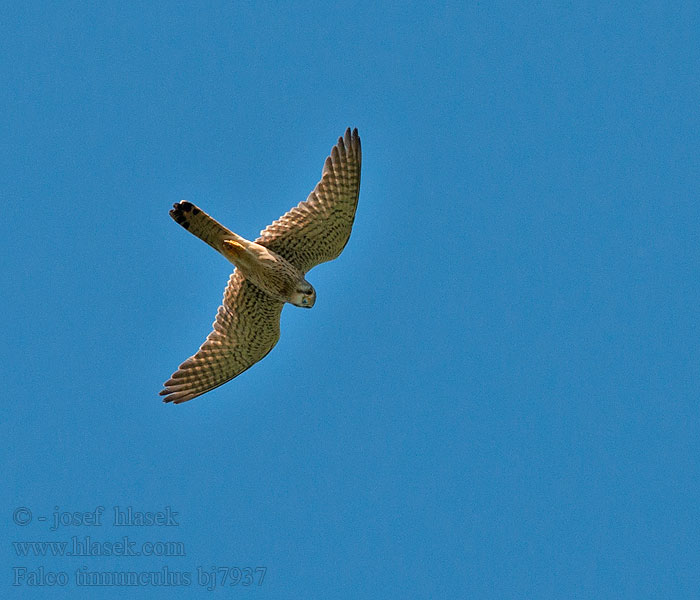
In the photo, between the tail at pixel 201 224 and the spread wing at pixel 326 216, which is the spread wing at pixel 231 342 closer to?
the spread wing at pixel 326 216

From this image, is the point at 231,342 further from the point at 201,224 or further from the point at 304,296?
the point at 201,224

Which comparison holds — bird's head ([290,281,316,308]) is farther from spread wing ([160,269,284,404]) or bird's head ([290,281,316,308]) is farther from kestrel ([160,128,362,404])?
spread wing ([160,269,284,404])

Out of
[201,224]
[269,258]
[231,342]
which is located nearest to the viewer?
[201,224]

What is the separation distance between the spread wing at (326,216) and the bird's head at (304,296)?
0.47 meters

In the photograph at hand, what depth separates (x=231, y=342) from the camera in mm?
14742

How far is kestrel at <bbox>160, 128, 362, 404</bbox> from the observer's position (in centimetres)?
1380

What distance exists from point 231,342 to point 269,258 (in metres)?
1.54

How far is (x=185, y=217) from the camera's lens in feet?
44.1

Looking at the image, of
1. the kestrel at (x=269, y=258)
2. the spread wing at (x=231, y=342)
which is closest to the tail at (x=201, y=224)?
the kestrel at (x=269, y=258)

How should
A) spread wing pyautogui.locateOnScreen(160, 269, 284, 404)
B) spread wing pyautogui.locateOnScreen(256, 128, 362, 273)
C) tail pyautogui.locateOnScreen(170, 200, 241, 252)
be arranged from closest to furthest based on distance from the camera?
tail pyautogui.locateOnScreen(170, 200, 241, 252) → spread wing pyautogui.locateOnScreen(256, 128, 362, 273) → spread wing pyautogui.locateOnScreen(160, 269, 284, 404)

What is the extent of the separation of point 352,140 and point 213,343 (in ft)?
11.1

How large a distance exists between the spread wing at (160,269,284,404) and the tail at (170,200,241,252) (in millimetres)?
937

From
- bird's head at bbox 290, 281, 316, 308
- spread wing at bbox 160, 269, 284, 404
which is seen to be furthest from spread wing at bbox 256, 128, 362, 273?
spread wing at bbox 160, 269, 284, 404

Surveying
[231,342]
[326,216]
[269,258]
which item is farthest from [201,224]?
[231,342]
